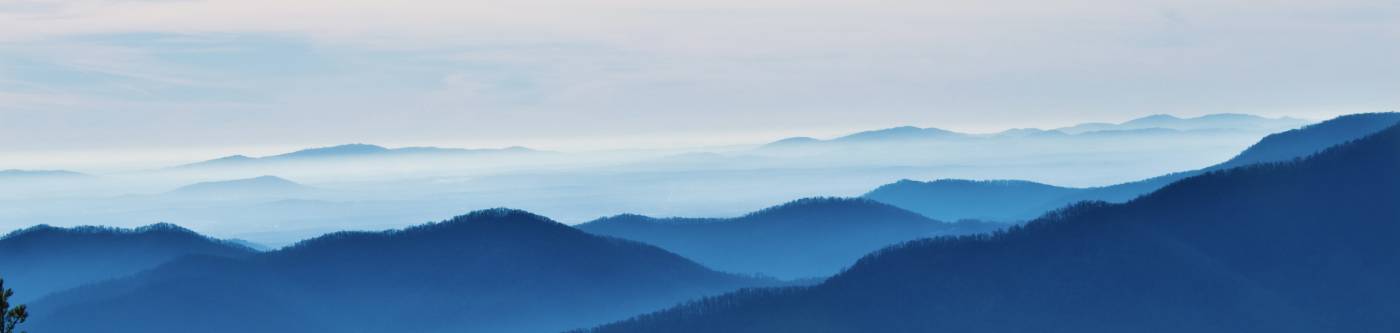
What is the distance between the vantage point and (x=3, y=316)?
8112 centimetres

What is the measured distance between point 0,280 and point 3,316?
11.5 feet

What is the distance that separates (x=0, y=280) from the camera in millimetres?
83812
